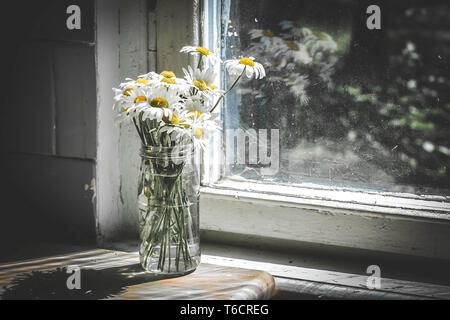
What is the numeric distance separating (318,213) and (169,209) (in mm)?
337

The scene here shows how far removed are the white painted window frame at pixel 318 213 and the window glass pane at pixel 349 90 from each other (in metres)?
0.03

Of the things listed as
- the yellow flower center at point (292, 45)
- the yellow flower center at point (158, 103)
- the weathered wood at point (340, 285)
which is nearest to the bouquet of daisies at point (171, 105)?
the yellow flower center at point (158, 103)

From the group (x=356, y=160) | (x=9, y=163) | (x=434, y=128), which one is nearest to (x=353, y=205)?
(x=356, y=160)

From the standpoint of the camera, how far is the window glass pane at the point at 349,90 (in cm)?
125

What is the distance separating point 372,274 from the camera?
129cm

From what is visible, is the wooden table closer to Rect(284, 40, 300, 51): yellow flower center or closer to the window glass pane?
the window glass pane

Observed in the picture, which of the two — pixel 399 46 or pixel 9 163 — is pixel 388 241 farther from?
pixel 9 163

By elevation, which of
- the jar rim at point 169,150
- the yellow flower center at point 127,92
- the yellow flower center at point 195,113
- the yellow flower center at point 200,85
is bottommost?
the jar rim at point 169,150

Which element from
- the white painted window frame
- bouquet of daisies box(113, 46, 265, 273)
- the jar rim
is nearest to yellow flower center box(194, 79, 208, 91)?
bouquet of daisies box(113, 46, 265, 273)

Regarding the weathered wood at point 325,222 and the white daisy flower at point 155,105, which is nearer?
the white daisy flower at point 155,105

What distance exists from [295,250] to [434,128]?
1.33 feet

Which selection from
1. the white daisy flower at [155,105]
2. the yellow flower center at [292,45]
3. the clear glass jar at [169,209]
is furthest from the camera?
the yellow flower center at [292,45]

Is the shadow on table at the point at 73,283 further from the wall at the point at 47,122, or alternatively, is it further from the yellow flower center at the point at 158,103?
the yellow flower center at the point at 158,103
